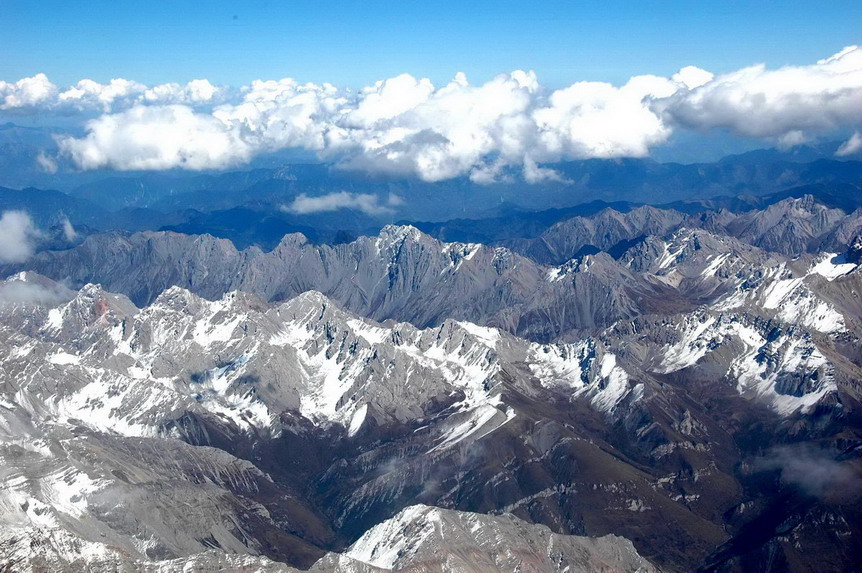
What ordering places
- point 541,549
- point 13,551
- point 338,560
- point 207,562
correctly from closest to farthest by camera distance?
point 13,551, point 207,562, point 338,560, point 541,549

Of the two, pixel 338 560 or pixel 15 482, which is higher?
pixel 15 482

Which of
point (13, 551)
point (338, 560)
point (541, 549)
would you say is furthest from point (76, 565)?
point (541, 549)

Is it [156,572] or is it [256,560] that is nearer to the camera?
[156,572]

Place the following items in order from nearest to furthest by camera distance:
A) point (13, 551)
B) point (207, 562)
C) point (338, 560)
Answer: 1. point (13, 551)
2. point (207, 562)
3. point (338, 560)

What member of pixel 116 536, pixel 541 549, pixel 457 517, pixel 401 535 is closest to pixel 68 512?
pixel 116 536

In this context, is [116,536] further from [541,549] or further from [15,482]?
[541,549]

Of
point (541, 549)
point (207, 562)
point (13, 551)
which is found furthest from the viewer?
point (541, 549)

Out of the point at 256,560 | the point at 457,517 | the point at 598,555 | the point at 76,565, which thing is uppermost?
the point at 76,565

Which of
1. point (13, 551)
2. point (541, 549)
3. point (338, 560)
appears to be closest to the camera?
point (13, 551)

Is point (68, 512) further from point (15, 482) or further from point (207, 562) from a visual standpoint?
point (207, 562)
